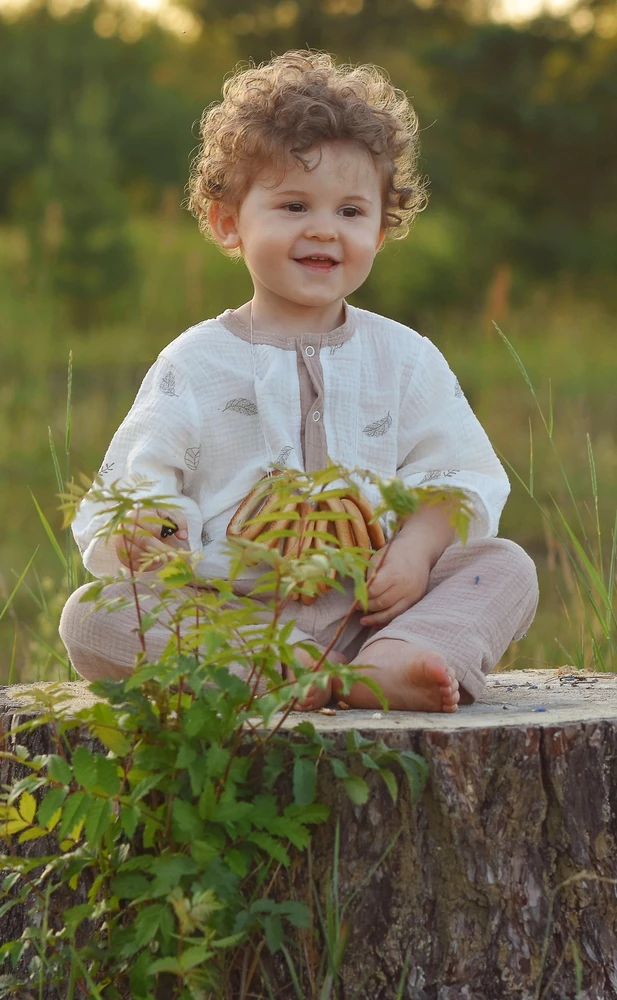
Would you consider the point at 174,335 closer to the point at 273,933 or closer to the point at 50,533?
the point at 50,533

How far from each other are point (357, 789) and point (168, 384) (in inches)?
37.7

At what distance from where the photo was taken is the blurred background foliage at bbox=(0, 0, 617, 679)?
716cm

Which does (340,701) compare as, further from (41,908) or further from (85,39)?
(85,39)

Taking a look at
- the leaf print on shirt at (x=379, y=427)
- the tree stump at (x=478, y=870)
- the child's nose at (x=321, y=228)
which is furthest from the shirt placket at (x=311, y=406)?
the tree stump at (x=478, y=870)

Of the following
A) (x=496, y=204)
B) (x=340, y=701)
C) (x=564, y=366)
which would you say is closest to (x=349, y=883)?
(x=340, y=701)

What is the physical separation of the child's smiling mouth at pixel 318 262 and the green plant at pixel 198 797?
2.45ft

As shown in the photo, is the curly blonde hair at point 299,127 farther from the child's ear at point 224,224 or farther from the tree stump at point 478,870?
the tree stump at point 478,870

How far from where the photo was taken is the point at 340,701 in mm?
2172

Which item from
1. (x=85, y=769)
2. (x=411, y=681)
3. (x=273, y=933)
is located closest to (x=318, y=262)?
(x=411, y=681)

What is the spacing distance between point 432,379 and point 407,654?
2.19 ft

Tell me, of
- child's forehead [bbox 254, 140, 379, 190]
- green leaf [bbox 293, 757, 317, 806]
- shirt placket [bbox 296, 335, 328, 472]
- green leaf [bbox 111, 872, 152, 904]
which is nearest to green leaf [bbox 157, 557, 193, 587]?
green leaf [bbox 293, 757, 317, 806]

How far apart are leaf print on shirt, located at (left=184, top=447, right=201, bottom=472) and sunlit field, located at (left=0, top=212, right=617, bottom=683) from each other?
585 millimetres

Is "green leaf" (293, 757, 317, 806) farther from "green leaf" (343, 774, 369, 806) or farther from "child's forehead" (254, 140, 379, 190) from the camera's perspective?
"child's forehead" (254, 140, 379, 190)

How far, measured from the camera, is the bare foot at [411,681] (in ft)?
6.77
